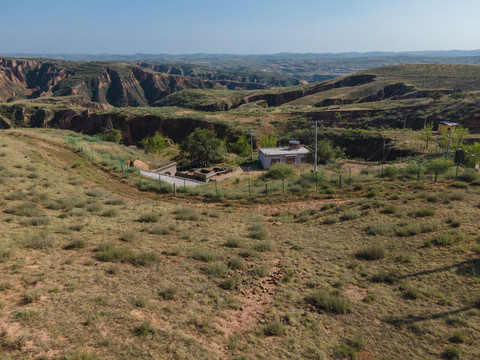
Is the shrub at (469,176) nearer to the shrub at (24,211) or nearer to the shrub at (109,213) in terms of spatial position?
the shrub at (109,213)

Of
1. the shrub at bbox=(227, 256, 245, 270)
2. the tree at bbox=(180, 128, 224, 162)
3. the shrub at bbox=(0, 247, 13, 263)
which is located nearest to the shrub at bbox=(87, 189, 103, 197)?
the shrub at bbox=(0, 247, 13, 263)

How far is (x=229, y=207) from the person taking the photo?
78.9 feet

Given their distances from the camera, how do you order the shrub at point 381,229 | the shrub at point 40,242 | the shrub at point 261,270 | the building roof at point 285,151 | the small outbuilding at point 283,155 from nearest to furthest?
1. the shrub at point 261,270
2. the shrub at point 40,242
3. the shrub at point 381,229
4. the small outbuilding at point 283,155
5. the building roof at point 285,151

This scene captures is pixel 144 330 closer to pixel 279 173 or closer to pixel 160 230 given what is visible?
pixel 160 230

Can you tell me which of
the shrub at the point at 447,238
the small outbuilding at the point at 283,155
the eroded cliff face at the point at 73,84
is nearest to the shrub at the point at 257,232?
the shrub at the point at 447,238

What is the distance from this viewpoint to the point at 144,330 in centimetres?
783

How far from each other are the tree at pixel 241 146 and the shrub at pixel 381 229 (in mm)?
45619

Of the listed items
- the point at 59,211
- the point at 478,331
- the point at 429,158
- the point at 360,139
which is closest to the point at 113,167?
the point at 59,211

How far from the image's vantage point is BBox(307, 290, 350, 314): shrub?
975cm

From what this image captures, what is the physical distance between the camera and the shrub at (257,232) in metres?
16.4

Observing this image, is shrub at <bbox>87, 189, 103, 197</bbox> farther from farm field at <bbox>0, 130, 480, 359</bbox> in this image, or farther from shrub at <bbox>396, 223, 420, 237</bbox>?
shrub at <bbox>396, 223, 420, 237</bbox>

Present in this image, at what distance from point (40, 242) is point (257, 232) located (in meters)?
10.3

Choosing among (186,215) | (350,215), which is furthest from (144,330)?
(350,215)

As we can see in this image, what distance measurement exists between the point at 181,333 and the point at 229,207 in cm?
1615
